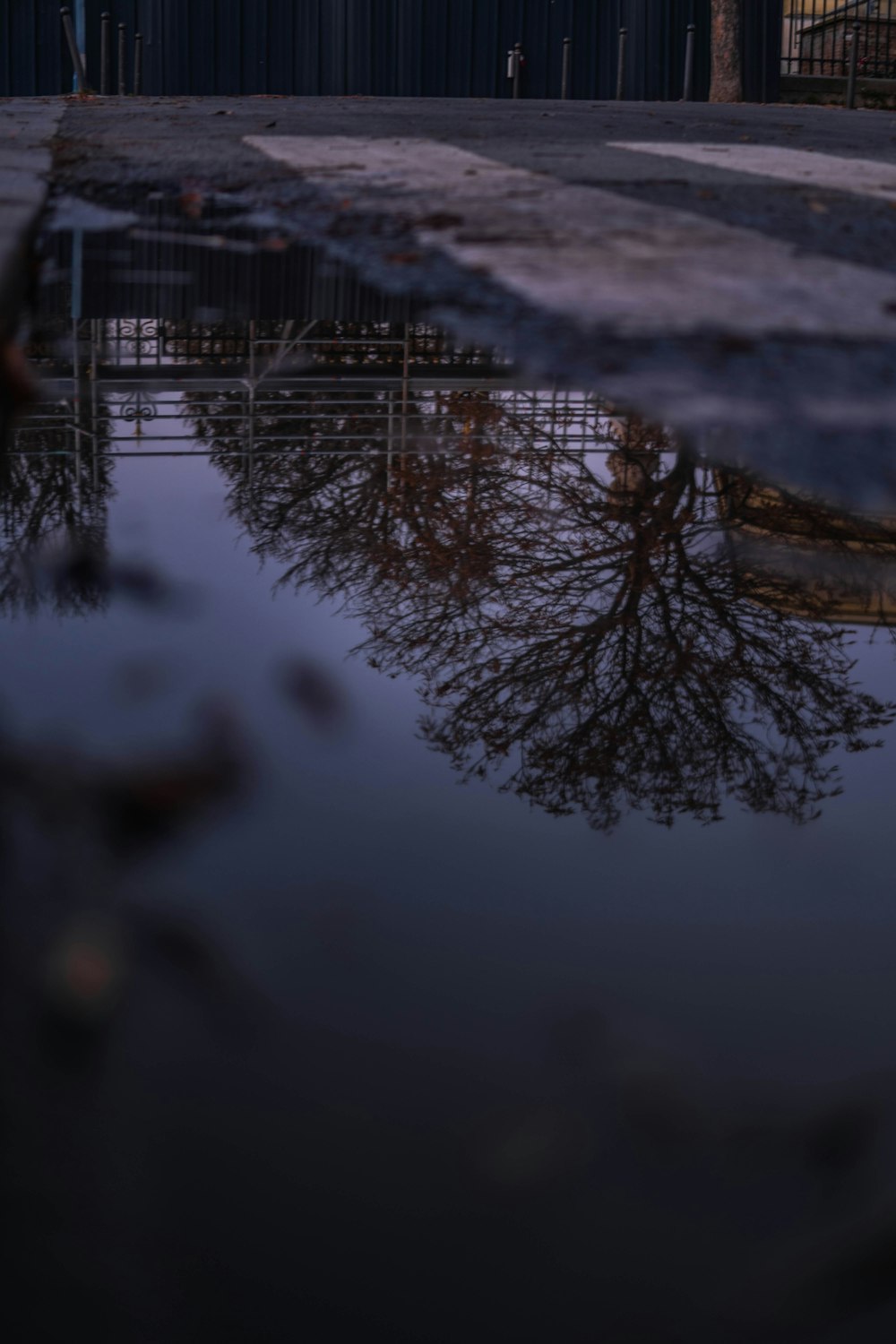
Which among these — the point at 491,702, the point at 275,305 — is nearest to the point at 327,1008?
the point at 491,702

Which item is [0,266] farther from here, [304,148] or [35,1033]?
[304,148]

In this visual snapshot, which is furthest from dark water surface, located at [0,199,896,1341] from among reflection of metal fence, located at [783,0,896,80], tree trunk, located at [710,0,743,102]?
reflection of metal fence, located at [783,0,896,80]

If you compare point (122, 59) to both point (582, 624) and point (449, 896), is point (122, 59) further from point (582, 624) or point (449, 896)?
point (449, 896)

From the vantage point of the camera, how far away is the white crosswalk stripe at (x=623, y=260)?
300 cm

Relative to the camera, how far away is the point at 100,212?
4.85m

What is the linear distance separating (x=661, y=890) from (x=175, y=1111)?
499 millimetres

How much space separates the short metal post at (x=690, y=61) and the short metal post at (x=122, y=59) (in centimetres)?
751

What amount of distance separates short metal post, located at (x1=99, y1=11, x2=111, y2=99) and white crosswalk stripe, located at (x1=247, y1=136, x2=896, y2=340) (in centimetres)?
1551

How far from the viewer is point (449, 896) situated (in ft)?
4.17

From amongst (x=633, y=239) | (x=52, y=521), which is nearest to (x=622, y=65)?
(x=633, y=239)

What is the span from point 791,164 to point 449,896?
5557 millimetres

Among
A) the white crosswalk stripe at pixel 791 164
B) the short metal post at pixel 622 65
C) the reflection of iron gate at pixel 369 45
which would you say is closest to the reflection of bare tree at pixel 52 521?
the white crosswalk stripe at pixel 791 164

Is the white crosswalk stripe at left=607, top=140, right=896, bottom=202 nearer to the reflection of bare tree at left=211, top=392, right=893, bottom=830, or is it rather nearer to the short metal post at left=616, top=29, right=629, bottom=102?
the reflection of bare tree at left=211, top=392, right=893, bottom=830

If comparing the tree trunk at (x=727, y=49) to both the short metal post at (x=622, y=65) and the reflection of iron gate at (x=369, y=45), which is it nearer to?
the short metal post at (x=622, y=65)
